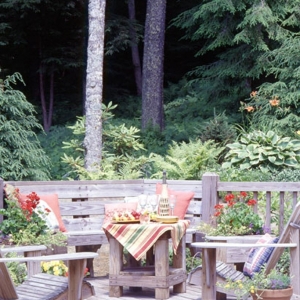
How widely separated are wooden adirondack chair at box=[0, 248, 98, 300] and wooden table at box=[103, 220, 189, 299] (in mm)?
976

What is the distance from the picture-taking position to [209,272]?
207 inches

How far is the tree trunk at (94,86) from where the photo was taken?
10.5 meters

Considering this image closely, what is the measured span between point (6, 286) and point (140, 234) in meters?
1.88

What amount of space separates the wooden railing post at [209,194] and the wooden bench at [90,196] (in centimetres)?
18

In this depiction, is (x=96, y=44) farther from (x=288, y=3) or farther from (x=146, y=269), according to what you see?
(x=146, y=269)

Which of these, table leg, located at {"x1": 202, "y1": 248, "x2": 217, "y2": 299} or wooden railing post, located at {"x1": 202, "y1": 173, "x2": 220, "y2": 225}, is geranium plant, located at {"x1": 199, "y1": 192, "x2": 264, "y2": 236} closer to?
wooden railing post, located at {"x1": 202, "y1": 173, "x2": 220, "y2": 225}

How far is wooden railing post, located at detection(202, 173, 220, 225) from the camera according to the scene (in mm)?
7168

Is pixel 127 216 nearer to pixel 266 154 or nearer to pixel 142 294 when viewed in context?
pixel 142 294

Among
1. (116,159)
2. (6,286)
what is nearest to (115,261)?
(6,286)

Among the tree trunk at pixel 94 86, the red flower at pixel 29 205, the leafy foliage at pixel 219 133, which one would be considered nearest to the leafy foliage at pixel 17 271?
the red flower at pixel 29 205

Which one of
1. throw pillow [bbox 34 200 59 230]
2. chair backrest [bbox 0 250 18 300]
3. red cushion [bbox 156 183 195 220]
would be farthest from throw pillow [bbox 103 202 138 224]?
chair backrest [bbox 0 250 18 300]

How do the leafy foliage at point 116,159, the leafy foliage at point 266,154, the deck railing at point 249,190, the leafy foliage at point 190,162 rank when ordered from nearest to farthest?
the deck railing at point 249,190 → the leafy foliage at point 190,162 → the leafy foliage at point 116,159 → the leafy foliage at point 266,154

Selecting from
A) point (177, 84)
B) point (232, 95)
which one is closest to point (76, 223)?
point (232, 95)

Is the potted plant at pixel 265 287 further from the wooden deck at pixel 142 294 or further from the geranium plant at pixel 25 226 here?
the geranium plant at pixel 25 226
